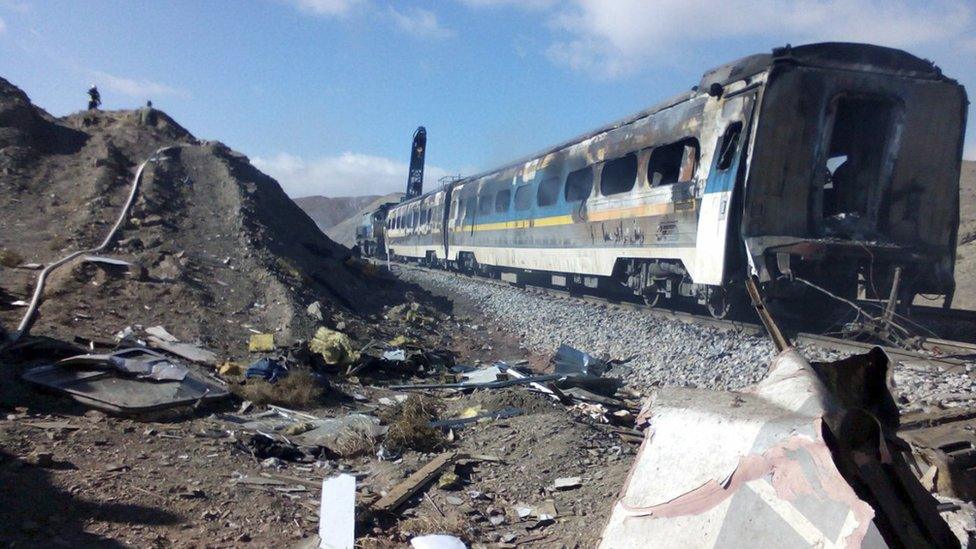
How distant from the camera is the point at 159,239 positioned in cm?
1176

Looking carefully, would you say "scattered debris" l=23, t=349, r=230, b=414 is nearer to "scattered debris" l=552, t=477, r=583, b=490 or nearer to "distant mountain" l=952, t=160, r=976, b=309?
"scattered debris" l=552, t=477, r=583, b=490

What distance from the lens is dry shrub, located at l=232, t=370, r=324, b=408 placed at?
6402 mm

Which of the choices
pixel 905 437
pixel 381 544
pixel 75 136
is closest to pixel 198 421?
pixel 381 544

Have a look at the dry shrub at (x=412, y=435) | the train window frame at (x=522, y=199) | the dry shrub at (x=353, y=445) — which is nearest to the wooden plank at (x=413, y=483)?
the dry shrub at (x=412, y=435)

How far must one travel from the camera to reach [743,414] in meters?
2.54

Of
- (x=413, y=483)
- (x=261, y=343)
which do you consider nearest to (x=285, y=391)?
(x=261, y=343)

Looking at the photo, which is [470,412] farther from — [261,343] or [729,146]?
[729,146]

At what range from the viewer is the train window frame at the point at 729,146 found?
9.12m

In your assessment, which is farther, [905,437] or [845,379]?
[905,437]

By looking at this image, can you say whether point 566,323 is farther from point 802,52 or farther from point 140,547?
point 140,547

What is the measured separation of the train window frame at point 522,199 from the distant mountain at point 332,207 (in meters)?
98.3

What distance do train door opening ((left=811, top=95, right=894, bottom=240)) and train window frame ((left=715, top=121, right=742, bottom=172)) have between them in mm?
1172

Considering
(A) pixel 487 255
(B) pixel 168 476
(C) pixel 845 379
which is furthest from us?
(A) pixel 487 255

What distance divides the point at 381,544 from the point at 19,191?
521 inches
